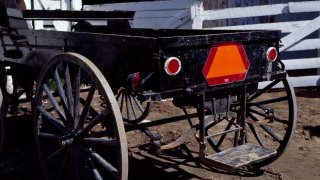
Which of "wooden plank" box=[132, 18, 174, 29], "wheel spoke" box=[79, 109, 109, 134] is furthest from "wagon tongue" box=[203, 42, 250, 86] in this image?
"wooden plank" box=[132, 18, 174, 29]

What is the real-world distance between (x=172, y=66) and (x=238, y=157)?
102cm

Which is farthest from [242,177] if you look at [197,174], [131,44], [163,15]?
[163,15]

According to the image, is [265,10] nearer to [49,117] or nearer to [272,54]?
[272,54]

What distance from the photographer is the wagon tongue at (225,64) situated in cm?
342

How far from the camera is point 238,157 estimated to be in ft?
11.6

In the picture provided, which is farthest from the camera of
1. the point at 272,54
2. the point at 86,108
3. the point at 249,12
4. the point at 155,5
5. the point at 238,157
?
the point at 155,5

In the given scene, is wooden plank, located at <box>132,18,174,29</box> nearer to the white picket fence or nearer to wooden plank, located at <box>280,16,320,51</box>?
the white picket fence

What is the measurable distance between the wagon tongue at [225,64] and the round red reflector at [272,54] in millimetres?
298

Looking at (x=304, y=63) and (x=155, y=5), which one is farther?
(x=155, y=5)

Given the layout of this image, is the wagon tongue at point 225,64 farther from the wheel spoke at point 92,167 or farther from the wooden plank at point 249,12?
the wooden plank at point 249,12

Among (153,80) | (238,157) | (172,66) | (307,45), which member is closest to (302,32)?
(307,45)

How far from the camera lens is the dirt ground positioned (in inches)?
171

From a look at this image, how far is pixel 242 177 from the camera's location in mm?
4246

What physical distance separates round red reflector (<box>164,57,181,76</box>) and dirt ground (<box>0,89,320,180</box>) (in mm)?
1241
